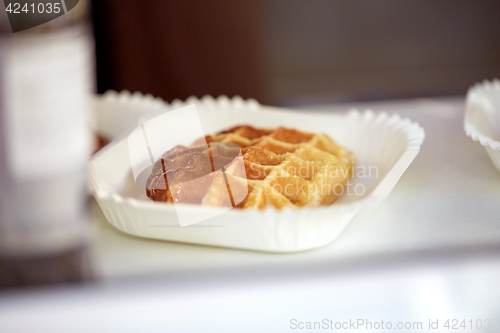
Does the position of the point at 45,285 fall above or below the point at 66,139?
below

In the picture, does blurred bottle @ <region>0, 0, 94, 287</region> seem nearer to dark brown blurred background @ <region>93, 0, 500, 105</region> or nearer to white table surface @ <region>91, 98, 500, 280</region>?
white table surface @ <region>91, 98, 500, 280</region>

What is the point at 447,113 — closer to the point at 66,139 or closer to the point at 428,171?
the point at 428,171

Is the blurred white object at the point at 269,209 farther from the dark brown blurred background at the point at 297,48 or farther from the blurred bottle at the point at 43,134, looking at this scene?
the dark brown blurred background at the point at 297,48

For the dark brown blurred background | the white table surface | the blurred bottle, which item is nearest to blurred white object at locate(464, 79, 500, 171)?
the white table surface

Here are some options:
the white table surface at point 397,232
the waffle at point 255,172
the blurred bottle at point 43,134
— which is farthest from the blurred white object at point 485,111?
the blurred bottle at point 43,134

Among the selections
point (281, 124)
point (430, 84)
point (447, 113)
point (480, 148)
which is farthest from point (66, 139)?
point (430, 84)

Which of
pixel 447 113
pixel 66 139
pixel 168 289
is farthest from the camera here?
pixel 447 113
